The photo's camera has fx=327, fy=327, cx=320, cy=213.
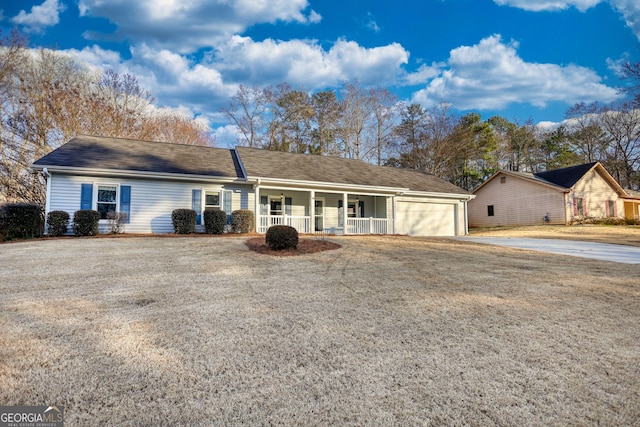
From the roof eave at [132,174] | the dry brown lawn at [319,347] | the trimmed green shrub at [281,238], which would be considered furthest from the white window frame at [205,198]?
the dry brown lawn at [319,347]

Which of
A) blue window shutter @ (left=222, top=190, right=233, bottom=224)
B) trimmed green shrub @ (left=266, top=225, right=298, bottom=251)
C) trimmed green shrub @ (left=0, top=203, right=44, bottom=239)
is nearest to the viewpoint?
trimmed green shrub @ (left=266, top=225, right=298, bottom=251)

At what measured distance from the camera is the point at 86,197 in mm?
12422

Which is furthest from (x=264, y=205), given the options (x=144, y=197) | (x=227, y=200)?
(x=144, y=197)

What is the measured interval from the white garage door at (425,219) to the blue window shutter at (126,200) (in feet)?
41.7

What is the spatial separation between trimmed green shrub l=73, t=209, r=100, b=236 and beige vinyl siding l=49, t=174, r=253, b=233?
0.84m

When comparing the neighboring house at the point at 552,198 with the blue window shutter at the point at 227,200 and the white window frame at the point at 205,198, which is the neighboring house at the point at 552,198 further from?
the white window frame at the point at 205,198

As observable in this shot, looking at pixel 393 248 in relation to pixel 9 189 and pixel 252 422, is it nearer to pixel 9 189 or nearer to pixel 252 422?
pixel 252 422

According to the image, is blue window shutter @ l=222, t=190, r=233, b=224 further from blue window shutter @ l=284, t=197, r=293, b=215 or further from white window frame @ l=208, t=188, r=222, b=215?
blue window shutter @ l=284, t=197, r=293, b=215

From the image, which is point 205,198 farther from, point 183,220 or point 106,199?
point 106,199

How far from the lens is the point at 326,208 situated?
17.2 m

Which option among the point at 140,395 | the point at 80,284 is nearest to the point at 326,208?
the point at 80,284

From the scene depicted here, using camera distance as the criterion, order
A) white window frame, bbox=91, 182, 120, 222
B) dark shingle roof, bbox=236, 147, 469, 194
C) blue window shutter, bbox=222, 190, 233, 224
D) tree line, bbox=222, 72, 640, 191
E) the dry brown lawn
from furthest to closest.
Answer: tree line, bbox=222, 72, 640, 191
dark shingle roof, bbox=236, 147, 469, 194
blue window shutter, bbox=222, 190, 233, 224
white window frame, bbox=91, 182, 120, 222
the dry brown lawn

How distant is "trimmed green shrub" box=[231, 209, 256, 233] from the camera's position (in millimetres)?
13516

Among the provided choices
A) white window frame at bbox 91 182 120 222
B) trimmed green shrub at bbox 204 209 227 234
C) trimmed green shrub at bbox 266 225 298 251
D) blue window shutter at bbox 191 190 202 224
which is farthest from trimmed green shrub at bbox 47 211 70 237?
trimmed green shrub at bbox 266 225 298 251
